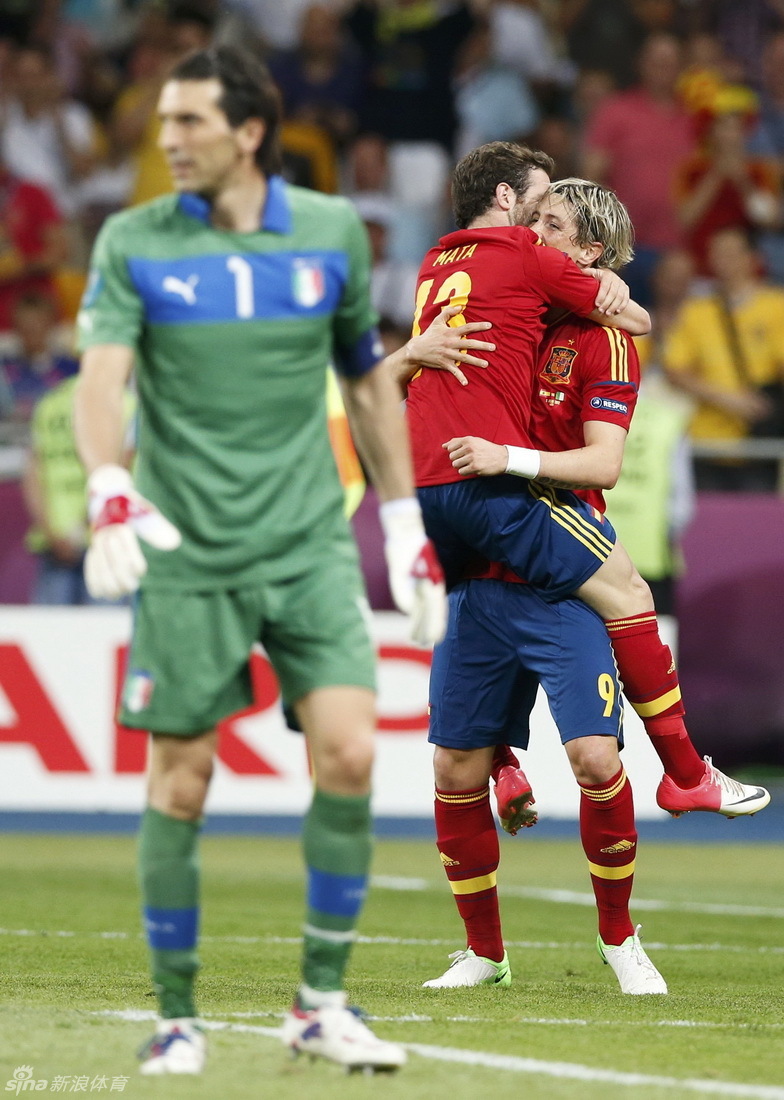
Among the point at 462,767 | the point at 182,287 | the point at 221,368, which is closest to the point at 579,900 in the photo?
the point at 462,767

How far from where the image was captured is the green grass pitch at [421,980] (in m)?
3.97

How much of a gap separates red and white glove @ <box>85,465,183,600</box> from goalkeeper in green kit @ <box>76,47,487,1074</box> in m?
0.06

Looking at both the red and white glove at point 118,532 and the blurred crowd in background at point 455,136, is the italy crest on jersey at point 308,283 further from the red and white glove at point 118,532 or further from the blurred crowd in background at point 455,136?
the blurred crowd in background at point 455,136

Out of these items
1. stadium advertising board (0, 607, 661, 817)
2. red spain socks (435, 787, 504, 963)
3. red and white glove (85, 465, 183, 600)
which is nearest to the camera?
red and white glove (85, 465, 183, 600)

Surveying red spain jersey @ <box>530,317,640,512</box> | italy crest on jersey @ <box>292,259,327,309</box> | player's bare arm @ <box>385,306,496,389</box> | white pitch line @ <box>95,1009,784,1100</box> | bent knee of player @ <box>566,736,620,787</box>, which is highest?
italy crest on jersey @ <box>292,259,327,309</box>

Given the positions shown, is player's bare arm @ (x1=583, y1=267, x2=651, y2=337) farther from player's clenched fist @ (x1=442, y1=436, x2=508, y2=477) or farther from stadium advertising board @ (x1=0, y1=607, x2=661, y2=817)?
stadium advertising board @ (x1=0, y1=607, x2=661, y2=817)

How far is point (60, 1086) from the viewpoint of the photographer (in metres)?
3.82

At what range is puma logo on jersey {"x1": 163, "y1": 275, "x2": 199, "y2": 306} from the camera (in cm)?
399

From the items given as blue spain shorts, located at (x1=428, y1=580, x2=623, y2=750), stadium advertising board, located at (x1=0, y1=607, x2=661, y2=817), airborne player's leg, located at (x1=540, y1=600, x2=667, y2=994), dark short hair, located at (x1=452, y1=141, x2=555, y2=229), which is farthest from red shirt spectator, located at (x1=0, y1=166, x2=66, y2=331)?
airborne player's leg, located at (x1=540, y1=600, x2=667, y2=994)

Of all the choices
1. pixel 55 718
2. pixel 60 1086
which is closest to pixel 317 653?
pixel 60 1086

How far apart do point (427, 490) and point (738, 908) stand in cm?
346

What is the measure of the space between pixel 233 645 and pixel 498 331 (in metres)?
1.86

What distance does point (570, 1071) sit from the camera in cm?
409

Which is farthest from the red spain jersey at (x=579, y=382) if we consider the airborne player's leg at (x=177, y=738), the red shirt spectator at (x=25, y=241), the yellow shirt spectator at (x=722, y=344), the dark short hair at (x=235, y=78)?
the red shirt spectator at (x=25, y=241)
